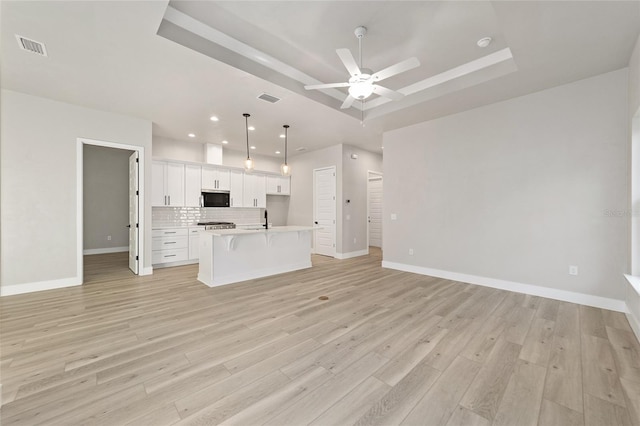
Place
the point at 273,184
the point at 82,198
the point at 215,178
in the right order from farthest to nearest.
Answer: the point at 273,184 < the point at 215,178 < the point at 82,198

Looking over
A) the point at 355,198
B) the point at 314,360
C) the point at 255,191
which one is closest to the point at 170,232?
the point at 255,191

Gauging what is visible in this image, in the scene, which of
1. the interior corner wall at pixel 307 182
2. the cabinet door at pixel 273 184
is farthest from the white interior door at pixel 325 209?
the cabinet door at pixel 273 184

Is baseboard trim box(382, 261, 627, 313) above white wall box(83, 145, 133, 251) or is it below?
below

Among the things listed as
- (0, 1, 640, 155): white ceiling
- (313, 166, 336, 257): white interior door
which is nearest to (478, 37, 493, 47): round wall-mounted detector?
(0, 1, 640, 155): white ceiling

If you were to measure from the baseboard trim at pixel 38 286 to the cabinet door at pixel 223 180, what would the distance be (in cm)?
342

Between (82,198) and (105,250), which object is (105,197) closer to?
(105,250)

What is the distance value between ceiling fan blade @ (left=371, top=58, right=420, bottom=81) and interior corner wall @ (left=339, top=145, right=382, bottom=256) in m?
4.08

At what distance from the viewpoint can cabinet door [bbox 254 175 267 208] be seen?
7.50 m

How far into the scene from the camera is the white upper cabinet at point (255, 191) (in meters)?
7.30

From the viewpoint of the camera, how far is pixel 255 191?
748 centimetres

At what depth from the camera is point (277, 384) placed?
1862 millimetres

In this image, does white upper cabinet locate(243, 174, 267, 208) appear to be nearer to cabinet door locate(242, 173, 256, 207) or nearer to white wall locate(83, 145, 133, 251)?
cabinet door locate(242, 173, 256, 207)

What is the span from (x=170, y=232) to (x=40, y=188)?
221cm

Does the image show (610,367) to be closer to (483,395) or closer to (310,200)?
(483,395)
